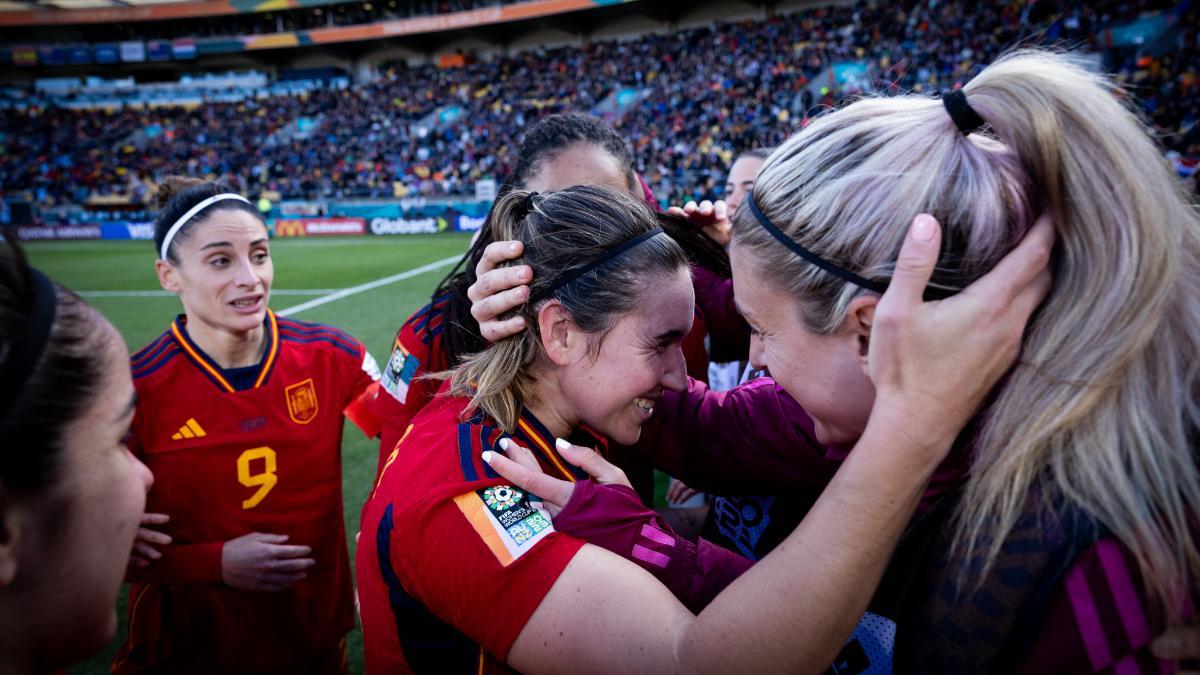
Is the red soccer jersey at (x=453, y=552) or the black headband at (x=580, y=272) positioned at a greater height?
the black headband at (x=580, y=272)

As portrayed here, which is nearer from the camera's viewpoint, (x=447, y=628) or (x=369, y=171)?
(x=447, y=628)

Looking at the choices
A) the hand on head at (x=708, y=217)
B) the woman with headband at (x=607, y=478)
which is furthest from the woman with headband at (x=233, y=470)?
the hand on head at (x=708, y=217)

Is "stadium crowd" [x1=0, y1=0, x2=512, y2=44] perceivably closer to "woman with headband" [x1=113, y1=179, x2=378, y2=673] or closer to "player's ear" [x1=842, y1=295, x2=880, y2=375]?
"woman with headband" [x1=113, y1=179, x2=378, y2=673]

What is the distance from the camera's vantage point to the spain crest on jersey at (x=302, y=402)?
9.67 feet

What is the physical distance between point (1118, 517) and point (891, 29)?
106ft

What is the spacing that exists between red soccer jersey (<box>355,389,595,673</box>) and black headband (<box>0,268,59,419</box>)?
0.71 meters

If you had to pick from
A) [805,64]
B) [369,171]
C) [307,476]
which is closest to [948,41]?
[805,64]

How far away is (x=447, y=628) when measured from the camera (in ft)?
5.08

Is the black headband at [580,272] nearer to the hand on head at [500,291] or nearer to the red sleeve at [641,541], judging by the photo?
the hand on head at [500,291]

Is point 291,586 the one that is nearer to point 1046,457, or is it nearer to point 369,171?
point 1046,457

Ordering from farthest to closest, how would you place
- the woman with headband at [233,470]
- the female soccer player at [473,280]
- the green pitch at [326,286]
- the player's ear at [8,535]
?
the green pitch at [326,286] → the woman with headband at [233,470] → the female soccer player at [473,280] → the player's ear at [8,535]

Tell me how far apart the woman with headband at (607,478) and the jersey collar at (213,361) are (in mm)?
1388

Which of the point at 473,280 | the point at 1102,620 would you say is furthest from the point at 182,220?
the point at 1102,620

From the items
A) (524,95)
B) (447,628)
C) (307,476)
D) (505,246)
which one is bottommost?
(307,476)
